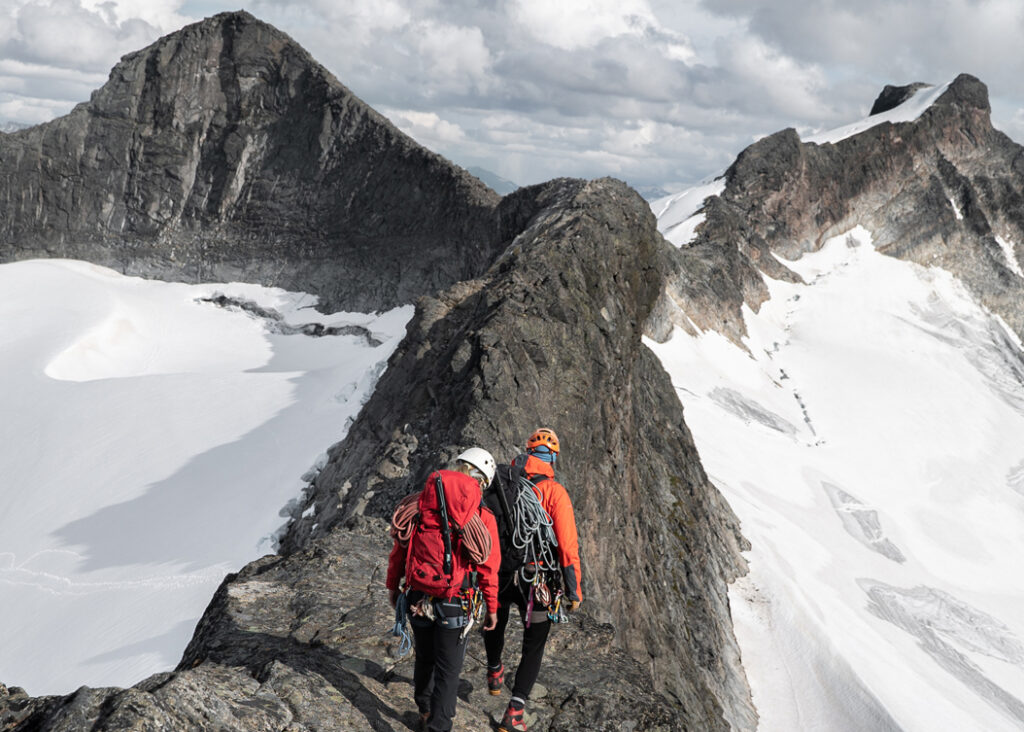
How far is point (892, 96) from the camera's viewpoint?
87.8 m

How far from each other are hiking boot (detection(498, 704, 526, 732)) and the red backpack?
157 cm

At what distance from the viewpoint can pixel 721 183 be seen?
2827 inches

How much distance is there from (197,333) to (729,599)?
32568mm

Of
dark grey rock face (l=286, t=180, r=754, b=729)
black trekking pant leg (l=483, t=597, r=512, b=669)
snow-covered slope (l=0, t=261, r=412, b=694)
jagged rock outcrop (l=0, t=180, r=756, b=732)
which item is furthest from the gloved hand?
A: snow-covered slope (l=0, t=261, r=412, b=694)

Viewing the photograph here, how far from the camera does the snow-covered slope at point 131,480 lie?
13102 mm

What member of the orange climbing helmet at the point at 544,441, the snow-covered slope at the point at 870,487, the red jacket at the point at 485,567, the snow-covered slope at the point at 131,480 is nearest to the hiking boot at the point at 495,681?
the red jacket at the point at 485,567

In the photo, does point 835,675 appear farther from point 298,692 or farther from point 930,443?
point 930,443

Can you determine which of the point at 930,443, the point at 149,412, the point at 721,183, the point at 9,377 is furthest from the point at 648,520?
the point at 721,183

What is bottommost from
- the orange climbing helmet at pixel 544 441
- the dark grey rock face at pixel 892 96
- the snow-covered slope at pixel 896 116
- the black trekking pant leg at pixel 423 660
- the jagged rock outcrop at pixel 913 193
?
the black trekking pant leg at pixel 423 660

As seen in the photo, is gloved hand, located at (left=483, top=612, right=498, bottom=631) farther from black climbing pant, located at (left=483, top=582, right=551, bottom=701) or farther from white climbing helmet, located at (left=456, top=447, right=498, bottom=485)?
white climbing helmet, located at (left=456, top=447, right=498, bottom=485)

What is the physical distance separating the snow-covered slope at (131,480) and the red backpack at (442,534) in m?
8.15

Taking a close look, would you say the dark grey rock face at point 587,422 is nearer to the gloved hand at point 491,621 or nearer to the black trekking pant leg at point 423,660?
the gloved hand at point 491,621

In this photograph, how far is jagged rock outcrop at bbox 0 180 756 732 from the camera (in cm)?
598

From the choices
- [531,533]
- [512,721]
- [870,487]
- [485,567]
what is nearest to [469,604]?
[485,567]
